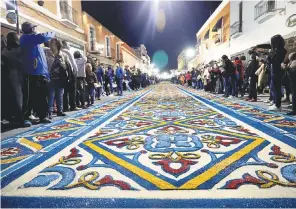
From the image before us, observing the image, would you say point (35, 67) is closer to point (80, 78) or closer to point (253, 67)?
point (80, 78)

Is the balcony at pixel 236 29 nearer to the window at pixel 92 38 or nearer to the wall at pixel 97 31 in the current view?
the wall at pixel 97 31

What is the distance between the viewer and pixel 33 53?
388 cm

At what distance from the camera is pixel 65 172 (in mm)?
1843

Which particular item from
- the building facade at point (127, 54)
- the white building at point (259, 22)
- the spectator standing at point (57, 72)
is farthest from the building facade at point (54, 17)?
the building facade at point (127, 54)

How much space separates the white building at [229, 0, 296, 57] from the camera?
9.39 metres

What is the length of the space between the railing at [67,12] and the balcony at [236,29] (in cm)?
994

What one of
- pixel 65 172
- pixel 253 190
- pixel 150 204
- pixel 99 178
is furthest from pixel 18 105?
pixel 253 190

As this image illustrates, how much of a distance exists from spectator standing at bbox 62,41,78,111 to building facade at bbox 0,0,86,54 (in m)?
3.59

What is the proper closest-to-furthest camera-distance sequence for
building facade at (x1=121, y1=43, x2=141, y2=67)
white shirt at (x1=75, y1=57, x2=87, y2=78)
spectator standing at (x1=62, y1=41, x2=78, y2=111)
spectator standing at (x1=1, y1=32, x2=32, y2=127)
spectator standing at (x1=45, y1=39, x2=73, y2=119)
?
1. spectator standing at (x1=1, y1=32, x2=32, y2=127)
2. spectator standing at (x1=45, y1=39, x2=73, y2=119)
3. spectator standing at (x1=62, y1=41, x2=78, y2=111)
4. white shirt at (x1=75, y1=57, x2=87, y2=78)
5. building facade at (x1=121, y1=43, x2=141, y2=67)

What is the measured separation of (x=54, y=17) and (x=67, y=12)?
6.13ft

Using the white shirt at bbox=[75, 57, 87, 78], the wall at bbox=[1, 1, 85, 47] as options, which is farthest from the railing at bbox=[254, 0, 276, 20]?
the wall at bbox=[1, 1, 85, 47]

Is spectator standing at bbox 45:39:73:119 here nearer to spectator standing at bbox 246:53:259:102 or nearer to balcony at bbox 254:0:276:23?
spectator standing at bbox 246:53:259:102

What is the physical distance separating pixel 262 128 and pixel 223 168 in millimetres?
1683

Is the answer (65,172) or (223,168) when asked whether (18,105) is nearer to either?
(65,172)
